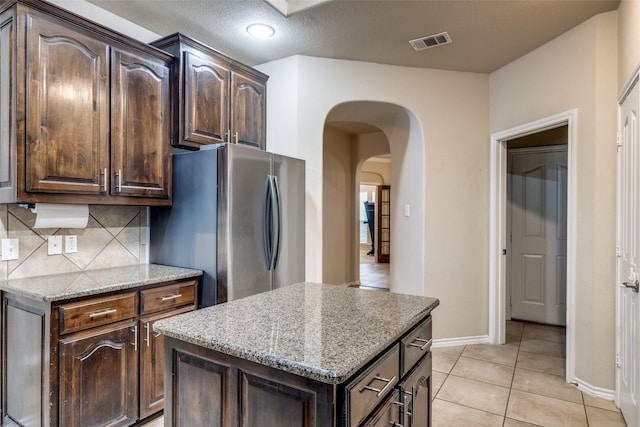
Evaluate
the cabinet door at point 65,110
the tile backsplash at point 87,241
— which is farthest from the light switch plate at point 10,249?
the cabinet door at point 65,110

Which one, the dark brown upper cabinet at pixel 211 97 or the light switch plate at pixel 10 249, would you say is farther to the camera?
the dark brown upper cabinet at pixel 211 97

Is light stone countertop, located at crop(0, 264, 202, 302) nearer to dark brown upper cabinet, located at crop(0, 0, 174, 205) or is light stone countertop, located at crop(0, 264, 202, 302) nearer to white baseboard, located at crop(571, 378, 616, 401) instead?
dark brown upper cabinet, located at crop(0, 0, 174, 205)

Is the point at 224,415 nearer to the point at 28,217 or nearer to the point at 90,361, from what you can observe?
the point at 90,361

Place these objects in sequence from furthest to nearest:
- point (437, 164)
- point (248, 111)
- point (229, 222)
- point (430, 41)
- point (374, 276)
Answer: point (374, 276)
point (437, 164)
point (248, 111)
point (430, 41)
point (229, 222)

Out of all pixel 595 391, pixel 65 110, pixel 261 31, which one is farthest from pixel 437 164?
pixel 65 110

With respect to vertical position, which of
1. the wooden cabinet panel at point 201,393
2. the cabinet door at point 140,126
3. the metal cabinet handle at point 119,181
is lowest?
the wooden cabinet panel at point 201,393

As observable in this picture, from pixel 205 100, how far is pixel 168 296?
55.9 inches

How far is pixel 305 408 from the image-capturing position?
3.30 ft

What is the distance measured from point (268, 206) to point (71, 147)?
123 cm

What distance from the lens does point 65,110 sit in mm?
2049

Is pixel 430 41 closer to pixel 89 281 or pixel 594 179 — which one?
pixel 594 179

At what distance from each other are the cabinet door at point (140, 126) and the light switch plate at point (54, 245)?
18.6 inches

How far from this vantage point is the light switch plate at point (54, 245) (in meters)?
2.28

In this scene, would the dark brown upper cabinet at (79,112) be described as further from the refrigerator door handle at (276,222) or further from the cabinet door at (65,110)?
the refrigerator door handle at (276,222)
